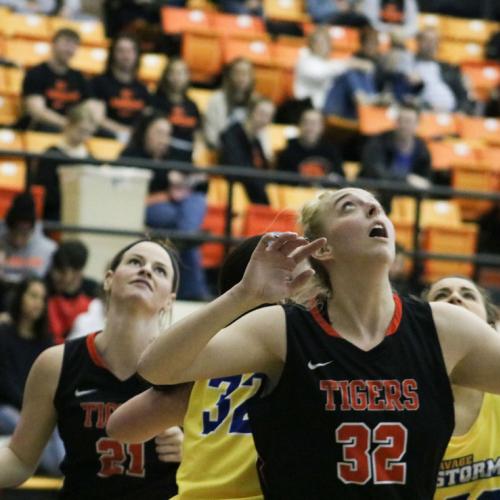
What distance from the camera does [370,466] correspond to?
120 inches

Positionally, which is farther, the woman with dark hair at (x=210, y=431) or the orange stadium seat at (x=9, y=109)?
the orange stadium seat at (x=9, y=109)

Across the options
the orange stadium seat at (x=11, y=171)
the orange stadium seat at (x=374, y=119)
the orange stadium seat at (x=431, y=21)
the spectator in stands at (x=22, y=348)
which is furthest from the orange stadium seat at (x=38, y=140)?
the orange stadium seat at (x=431, y=21)

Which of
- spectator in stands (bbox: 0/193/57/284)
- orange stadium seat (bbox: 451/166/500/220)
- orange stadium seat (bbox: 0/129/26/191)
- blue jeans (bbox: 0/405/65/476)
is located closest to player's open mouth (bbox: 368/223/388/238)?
blue jeans (bbox: 0/405/65/476)

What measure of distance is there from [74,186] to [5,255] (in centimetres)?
69

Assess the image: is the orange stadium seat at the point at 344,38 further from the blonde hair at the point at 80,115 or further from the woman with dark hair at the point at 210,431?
the woman with dark hair at the point at 210,431

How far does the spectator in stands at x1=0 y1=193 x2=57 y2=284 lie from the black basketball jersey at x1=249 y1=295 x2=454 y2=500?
476cm

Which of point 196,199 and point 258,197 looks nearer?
point 196,199

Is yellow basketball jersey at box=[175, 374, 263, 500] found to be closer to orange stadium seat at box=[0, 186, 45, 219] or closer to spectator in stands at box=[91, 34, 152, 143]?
orange stadium seat at box=[0, 186, 45, 219]

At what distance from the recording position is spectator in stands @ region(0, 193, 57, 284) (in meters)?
7.72

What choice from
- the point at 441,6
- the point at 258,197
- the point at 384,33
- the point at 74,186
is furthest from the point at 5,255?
the point at 441,6

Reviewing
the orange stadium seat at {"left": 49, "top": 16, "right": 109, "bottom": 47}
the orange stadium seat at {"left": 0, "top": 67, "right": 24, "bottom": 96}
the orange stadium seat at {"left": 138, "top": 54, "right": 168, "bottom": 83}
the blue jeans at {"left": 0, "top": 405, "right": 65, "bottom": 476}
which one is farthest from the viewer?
the orange stadium seat at {"left": 49, "top": 16, "right": 109, "bottom": 47}

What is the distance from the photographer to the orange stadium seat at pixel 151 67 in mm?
11789

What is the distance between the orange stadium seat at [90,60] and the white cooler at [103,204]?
3.32 metres

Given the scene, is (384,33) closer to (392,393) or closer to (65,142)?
(65,142)
